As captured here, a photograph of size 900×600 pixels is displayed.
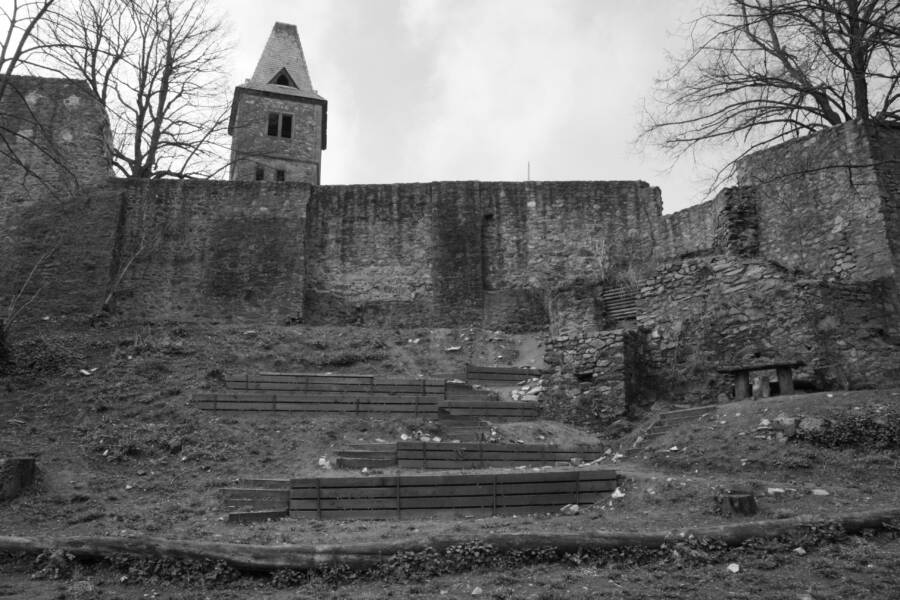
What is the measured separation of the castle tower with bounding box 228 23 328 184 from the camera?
1129 inches

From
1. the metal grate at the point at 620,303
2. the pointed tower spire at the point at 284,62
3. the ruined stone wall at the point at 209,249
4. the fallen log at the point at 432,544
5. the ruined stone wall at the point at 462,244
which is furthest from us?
the pointed tower spire at the point at 284,62

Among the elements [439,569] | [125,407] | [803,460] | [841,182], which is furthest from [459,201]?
[439,569]

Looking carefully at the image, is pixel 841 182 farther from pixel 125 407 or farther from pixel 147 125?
pixel 147 125

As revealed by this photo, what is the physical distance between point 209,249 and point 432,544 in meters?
13.3

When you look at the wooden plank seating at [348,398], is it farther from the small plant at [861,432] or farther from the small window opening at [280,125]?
the small window opening at [280,125]

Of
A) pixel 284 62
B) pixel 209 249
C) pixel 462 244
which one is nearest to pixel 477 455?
pixel 462 244

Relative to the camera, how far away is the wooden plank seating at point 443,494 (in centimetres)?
779

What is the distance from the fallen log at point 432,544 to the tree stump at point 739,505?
56 cm

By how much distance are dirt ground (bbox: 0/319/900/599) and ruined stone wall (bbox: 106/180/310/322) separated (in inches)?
111

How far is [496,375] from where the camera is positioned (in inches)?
519

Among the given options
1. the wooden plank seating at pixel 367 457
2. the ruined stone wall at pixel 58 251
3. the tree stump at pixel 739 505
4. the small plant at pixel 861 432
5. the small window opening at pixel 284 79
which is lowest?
the tree stump at pixel 739 505

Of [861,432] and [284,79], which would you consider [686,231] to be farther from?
[284,79]

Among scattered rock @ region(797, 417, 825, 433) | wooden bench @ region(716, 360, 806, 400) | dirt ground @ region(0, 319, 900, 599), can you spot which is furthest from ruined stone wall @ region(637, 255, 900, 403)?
scattered rock @ region(797, 417, 825, 433)

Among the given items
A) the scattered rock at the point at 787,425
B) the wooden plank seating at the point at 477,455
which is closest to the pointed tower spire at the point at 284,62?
the wooden plank seating at the point at 477,455
